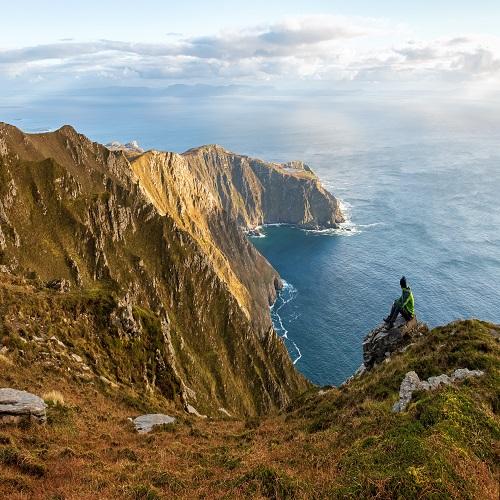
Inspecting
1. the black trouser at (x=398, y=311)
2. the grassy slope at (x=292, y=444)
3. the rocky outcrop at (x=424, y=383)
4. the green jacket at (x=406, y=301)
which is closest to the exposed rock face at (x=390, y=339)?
the black trouser at (x=398, y=311)

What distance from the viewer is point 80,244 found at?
Result: 96.8 m

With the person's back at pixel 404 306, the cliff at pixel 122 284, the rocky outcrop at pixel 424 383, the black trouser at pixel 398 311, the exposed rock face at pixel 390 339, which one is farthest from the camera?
the cliff at pixel 122 284

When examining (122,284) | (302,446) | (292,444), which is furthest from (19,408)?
(122,284)

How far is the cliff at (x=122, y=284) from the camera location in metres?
46.2

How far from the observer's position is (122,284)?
9731cm

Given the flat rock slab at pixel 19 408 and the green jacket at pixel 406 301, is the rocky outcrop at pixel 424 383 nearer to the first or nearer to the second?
the green jacket at pixel 406 301

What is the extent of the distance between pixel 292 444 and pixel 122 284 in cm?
8207

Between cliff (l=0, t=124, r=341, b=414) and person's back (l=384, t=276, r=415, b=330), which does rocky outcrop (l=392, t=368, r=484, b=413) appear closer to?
person's back (l=384, t=276, r=415, b=330)

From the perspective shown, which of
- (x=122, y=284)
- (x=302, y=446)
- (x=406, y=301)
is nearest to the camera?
(x=302, y=446)

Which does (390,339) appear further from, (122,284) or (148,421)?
(122,284)

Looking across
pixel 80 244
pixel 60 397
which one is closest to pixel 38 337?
pixel 60 397

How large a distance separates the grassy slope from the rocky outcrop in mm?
694

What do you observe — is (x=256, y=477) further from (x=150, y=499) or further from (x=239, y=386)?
(x=239, y=386)

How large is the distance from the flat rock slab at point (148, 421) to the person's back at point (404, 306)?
66.9ft
